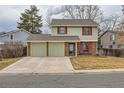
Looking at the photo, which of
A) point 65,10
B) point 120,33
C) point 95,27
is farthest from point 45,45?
point 65,10

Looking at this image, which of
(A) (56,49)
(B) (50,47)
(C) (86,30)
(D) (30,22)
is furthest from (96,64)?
(D) (30,22)

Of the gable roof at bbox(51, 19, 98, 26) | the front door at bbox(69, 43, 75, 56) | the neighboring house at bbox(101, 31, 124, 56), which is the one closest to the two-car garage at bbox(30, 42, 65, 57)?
the front door at bbox(69, 43, 75, 56)

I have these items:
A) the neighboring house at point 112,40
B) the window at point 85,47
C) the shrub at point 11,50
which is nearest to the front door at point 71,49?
the window at point 85,47

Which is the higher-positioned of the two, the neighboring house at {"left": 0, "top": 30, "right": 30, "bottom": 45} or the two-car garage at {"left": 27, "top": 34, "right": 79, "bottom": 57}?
the neighboring house at {"left": 0, "top": 30, "right": 30, "bottom": 45}

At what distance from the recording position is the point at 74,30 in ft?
135

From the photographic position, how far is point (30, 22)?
254ft

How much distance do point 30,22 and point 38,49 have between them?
39.7m

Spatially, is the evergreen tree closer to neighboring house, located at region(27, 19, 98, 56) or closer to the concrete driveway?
neighboring house, located at region(27, 19, 98, 56)

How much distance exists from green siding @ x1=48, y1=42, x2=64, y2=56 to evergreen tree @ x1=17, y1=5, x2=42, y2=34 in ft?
124

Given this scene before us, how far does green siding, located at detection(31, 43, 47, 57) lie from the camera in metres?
38.7

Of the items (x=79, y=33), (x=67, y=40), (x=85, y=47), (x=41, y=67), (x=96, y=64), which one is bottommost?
(x=41, y=67)

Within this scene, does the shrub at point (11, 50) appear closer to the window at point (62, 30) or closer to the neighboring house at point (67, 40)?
the neighboring house at point (67, 40)

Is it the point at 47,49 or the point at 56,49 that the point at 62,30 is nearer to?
the point at 56,49

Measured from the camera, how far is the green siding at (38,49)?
127 ft
